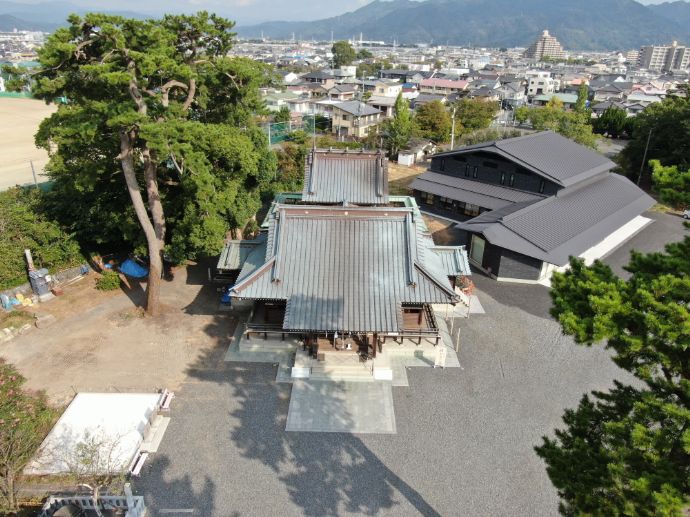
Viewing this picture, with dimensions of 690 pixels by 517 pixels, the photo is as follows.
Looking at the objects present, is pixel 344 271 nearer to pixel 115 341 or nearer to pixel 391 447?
pixel 391 447

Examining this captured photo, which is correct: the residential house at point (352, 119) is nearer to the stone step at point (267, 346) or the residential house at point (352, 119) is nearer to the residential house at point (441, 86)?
the stone step at point (267, 346)

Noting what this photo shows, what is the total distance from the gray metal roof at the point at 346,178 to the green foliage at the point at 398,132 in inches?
965

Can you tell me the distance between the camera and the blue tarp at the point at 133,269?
76.3 ft

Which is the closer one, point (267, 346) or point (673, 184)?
point (673, 184)

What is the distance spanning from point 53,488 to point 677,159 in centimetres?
4850

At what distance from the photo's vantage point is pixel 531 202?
28.9 metres

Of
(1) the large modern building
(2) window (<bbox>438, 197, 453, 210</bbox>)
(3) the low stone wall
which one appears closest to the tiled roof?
(1) the large modern building

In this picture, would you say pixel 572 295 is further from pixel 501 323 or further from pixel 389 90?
pixel 389 90

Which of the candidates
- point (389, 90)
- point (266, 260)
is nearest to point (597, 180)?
point (266, 260)

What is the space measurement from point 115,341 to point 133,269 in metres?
5.51

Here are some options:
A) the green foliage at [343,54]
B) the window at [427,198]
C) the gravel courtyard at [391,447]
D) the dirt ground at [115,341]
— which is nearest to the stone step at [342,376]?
the gravel courtyard at [391,447]

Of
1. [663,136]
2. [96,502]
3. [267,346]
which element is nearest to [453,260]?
[267,346]

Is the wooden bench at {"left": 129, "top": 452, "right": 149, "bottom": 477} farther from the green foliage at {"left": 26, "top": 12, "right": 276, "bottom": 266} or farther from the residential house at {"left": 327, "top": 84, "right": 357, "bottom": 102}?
the residential house at {"left": 327, "top": 84, "right": 357, "bottom": 102}

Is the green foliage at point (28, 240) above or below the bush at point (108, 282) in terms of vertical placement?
above
